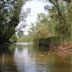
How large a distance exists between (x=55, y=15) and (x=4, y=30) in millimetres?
16352

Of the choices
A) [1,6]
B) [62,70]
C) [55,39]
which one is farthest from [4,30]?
[62,70]

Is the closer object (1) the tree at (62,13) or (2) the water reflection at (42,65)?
(2) the water reflection at (42,65)

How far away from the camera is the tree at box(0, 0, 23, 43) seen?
57.8m

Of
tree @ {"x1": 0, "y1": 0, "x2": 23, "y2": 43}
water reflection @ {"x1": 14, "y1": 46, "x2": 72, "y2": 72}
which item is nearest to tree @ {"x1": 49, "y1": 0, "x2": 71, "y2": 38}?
tree @ {"x1": 0, "y1": 0, "x2": 23, "y2": 43}

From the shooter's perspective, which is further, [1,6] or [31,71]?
[1,6]

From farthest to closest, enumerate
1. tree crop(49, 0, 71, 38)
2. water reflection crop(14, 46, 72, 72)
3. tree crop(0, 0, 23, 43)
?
tree crop(0, 0, 23, 43) < tree crop(49, 0, 71, 38) < water reflection crop(14, 46, 72, 72)

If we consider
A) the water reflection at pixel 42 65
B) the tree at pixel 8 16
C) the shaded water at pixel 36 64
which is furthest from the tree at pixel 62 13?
the water reflection at pixel 42 65

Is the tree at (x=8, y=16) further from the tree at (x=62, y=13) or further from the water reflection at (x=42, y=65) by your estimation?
the water reflection at (x=42, y=65)

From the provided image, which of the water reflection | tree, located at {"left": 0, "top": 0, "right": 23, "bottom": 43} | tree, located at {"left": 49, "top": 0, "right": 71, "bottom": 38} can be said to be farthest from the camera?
tree, located at {"left": 0, "top": 0, "right": 23, "bottom": 43}

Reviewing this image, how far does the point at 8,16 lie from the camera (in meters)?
61.8

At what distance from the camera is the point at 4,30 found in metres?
64.8

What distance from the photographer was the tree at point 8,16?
57819 mm

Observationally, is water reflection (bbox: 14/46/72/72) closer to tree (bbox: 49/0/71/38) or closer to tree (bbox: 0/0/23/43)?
tree (bbox: 49/0/71/38)

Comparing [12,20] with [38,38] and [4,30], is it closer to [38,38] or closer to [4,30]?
[4,30]
